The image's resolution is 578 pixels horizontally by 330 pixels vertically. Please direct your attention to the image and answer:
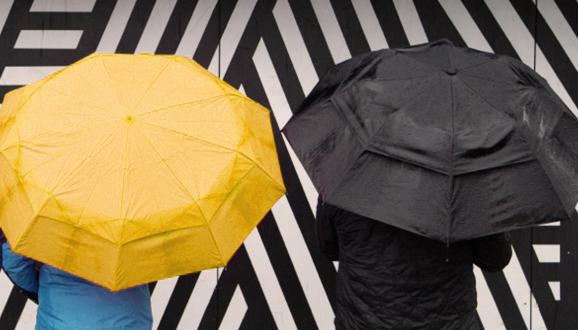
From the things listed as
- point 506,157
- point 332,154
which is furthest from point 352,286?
point 506,157

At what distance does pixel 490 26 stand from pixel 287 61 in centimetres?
128

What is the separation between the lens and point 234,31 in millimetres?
4488

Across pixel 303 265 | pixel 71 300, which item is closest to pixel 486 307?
pixel 303 265

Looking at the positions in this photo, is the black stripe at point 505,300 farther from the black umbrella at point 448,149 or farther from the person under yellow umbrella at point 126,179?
the person under yellow umbrella at point 126,179

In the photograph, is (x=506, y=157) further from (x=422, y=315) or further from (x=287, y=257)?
(x=287, y=257)

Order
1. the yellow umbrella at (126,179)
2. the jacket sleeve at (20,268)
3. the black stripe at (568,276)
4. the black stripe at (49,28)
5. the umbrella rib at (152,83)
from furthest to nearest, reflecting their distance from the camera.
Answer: the black stripe at (568,276), the black stripe at (49,28), the jacket sleeve at (20,268), the umbrella rib at (152,83), the yellow umbrella at (126,179)

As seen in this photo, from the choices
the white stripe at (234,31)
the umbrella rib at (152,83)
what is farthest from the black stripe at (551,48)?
the umbrella rib at (152,83)

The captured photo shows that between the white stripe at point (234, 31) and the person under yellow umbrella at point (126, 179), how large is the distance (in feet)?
5.08

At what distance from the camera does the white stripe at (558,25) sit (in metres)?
4.59

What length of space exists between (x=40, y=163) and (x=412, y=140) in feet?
4.46

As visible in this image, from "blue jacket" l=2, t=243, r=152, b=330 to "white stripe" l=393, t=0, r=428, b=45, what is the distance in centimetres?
236

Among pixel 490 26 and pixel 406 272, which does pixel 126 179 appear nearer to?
pixel 406 272

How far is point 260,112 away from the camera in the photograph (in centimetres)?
328

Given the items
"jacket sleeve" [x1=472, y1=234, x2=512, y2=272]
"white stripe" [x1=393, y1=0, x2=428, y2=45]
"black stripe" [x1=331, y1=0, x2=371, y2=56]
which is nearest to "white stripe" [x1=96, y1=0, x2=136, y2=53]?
"black stripe" [x1=331, y1=0, x2=371, y2=56]
